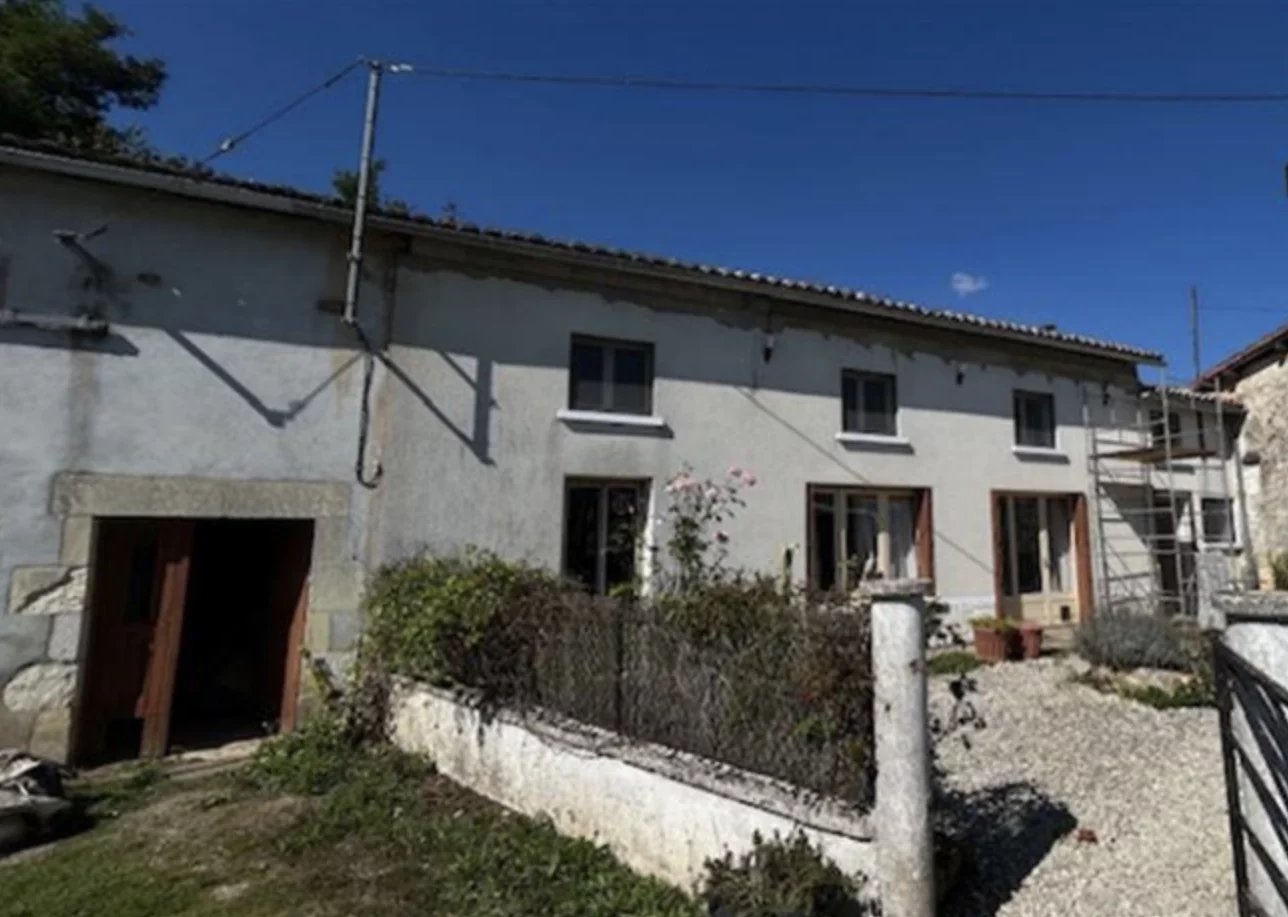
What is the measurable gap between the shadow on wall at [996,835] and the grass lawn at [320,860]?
60.4 inches

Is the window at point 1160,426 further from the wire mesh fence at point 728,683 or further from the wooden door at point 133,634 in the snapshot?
the wooden door at point 133,634

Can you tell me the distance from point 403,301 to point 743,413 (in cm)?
498

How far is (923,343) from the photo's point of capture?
1320cm

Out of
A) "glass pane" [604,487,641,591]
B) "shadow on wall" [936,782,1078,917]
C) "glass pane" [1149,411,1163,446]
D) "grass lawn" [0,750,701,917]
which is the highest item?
"glass pane" [1149,411,1163,446]

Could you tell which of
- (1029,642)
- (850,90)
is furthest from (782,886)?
(1029,642)

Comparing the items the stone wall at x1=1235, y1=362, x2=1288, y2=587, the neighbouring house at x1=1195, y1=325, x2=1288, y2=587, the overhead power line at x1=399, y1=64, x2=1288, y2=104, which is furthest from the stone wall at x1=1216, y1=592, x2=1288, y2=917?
the stone wall at x1=1235, y1=362, x2=1288, y2=587

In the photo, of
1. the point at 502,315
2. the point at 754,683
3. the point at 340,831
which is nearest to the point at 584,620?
the point at 754,683

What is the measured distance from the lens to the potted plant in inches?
464

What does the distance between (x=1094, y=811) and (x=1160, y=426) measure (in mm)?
14418

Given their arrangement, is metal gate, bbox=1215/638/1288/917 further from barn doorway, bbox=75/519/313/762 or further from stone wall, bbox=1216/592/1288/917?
barn doorway, bbox=75/519/313/762

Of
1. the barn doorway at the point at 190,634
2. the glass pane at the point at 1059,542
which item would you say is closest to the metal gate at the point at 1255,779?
the barn doorway at the point at 190,634

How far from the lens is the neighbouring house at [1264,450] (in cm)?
1723

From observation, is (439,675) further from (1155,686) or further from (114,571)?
(1155,686)

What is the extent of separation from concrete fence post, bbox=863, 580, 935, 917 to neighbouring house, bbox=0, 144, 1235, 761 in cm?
633
